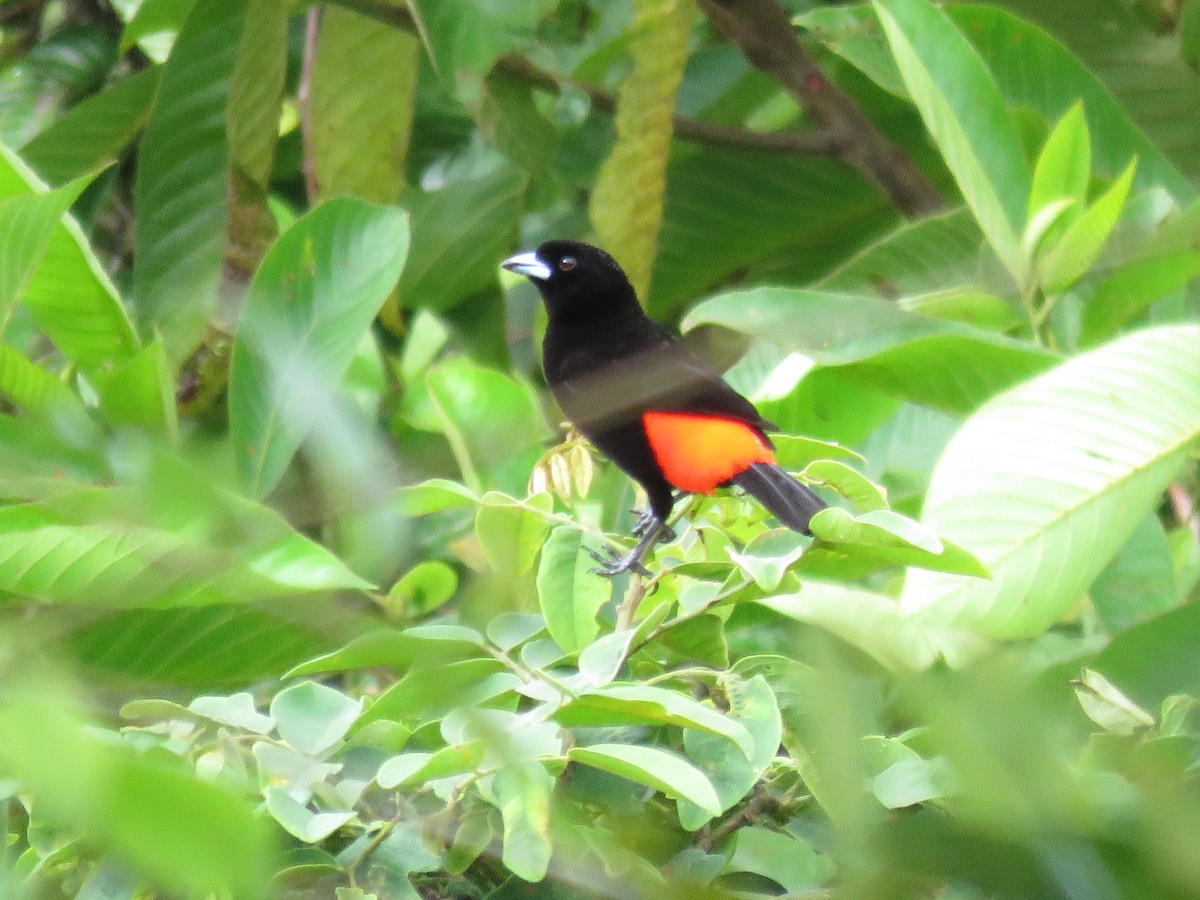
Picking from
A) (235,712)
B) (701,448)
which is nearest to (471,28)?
(701,448)

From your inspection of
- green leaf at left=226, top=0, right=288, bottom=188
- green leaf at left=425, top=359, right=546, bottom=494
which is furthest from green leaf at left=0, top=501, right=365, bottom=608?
green leaf at left=226, top=0, right=288, bottom=188

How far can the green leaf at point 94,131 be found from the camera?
224cm

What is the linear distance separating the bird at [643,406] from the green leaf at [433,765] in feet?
0.70

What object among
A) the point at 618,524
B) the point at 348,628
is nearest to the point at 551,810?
the point at 348,628

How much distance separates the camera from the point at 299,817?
0.70m

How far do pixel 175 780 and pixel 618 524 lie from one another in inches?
51.1

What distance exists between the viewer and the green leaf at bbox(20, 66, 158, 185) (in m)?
2.24

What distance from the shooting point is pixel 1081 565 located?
88 cm

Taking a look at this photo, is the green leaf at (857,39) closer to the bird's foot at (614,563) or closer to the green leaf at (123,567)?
the bird's foot at (614,563)

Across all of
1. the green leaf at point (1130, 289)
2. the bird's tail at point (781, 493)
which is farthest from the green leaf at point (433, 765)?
the green leaf at point (1130, 289)

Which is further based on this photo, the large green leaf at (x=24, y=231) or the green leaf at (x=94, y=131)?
the green leaf at (x=94, y=131)

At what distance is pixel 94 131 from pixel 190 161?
25cm

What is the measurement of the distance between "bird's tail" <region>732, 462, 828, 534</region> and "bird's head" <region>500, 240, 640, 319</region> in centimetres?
71

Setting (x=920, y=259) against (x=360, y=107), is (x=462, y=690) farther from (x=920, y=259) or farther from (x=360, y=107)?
(x=360, y=107)
